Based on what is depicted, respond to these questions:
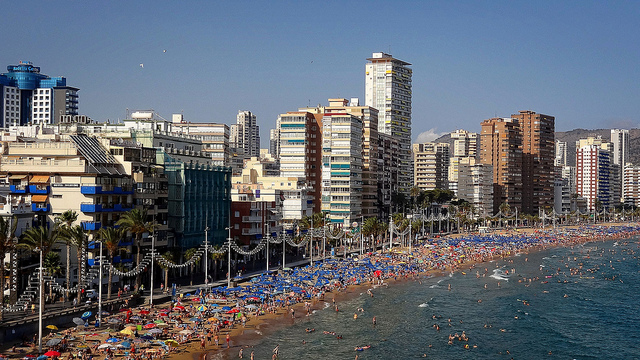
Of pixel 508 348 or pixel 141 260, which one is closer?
pixel 508 348

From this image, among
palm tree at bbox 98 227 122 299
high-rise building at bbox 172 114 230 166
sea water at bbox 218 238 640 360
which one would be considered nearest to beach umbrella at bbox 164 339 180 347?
sea water at bbox 218 238 640 360

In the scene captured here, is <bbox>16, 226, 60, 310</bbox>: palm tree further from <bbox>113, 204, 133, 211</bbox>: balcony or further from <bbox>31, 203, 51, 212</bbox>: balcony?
<bbox>113, 204, 133, 211</bbox>: balcony

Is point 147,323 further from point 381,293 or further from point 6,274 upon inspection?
point 381,293

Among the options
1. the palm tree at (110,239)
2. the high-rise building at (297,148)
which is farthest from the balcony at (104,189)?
the high-rise building at (297,148)

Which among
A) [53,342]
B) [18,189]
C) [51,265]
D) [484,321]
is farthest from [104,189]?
[484,321]

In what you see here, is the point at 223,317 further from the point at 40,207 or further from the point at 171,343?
the point at 40,207

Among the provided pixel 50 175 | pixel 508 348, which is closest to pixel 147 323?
pixel 50 175
